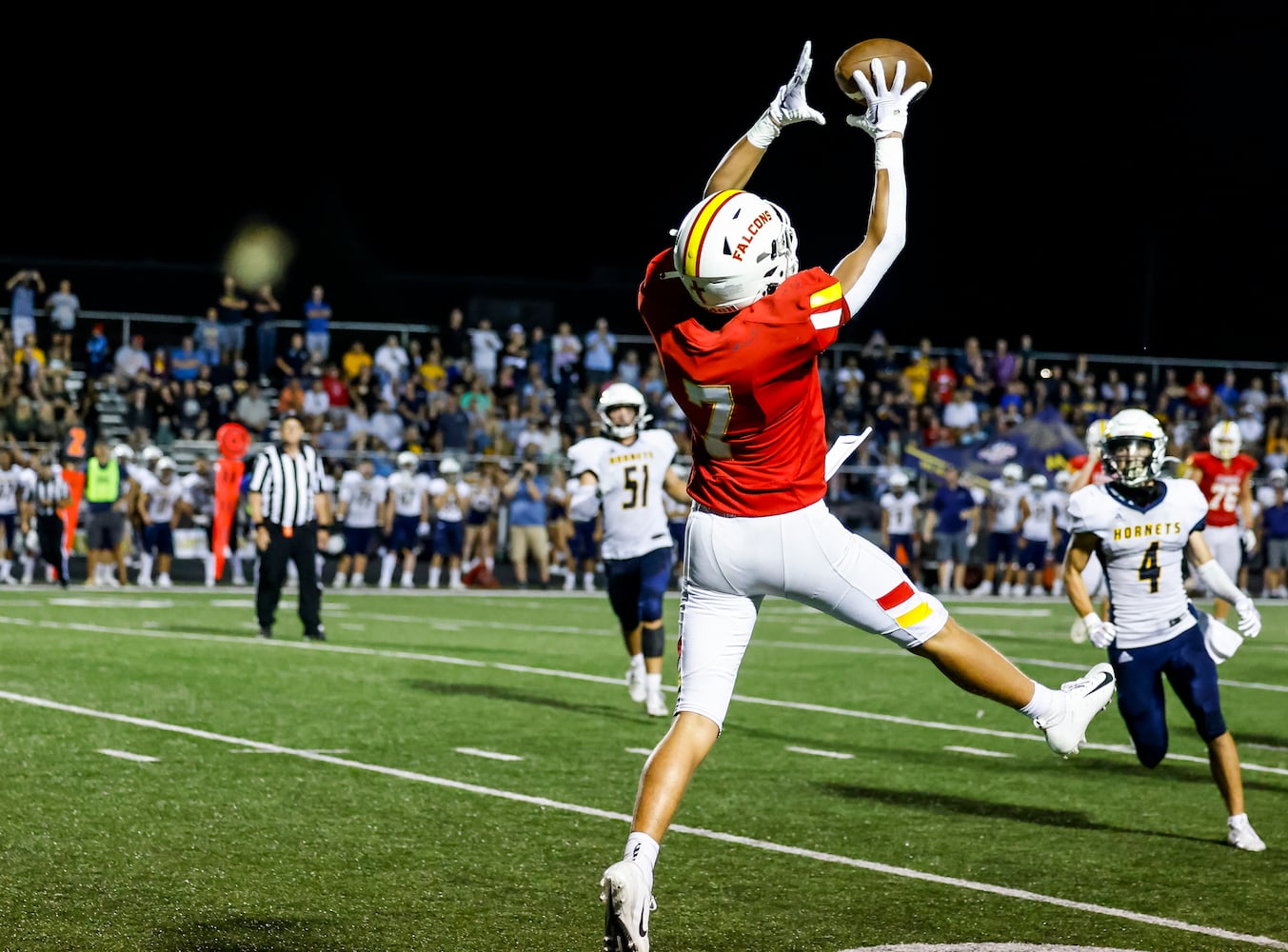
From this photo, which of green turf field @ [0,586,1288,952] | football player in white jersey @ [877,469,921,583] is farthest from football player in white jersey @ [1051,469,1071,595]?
green turf field @ [0,586,1288,952]

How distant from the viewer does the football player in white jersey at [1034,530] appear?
68.5 feet

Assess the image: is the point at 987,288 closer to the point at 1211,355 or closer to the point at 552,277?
the point at 1211,355

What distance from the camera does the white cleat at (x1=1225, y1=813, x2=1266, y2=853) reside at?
5848 millimetres

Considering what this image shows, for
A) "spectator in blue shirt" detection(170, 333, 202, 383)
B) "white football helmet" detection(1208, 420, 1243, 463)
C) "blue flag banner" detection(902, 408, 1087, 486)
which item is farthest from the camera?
"blue flag banner" detection(902, 408, 1087, 486)

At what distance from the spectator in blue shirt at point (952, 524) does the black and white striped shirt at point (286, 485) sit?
10354 mm

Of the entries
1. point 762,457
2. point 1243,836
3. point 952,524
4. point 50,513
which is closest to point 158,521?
point 50,513

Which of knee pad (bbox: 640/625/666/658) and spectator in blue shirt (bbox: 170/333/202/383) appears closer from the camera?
knee pad (bbox: 640/625/666/658)

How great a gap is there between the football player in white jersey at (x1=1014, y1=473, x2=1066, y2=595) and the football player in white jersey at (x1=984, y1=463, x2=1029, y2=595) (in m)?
0.09

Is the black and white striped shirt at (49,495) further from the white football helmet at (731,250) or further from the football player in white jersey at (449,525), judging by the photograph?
the white football helmet at (731,250)

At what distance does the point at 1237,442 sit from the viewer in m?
13.8

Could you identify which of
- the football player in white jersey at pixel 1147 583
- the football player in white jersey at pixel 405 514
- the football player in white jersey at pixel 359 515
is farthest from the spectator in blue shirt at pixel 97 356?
the football player in white jersey at pixel 1147 583

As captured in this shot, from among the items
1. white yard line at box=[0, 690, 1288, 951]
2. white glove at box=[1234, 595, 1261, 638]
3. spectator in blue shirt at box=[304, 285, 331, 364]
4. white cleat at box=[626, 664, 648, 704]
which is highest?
spectator in blue shirt at box=[304, 285, 331, 364]

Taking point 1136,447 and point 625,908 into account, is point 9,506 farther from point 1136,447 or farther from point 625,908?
point 625,908

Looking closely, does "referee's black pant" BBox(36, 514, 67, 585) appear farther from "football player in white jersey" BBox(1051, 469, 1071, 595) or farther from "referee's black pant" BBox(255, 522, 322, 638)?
"football player in white jersey" BBox(1051, 469, 1071, 595)
